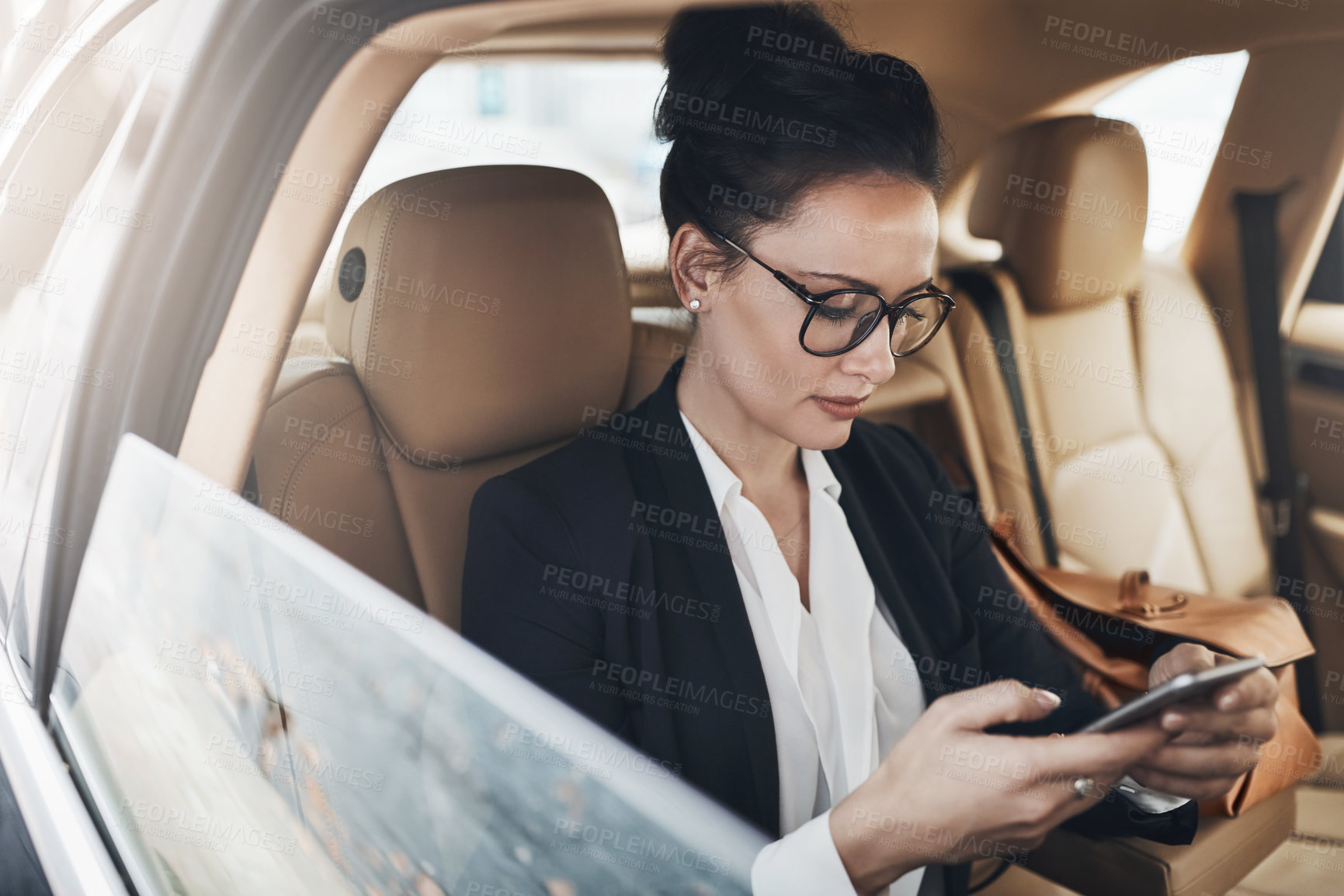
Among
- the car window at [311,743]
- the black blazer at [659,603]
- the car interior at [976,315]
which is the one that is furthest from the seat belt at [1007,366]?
the car window at [311,743]

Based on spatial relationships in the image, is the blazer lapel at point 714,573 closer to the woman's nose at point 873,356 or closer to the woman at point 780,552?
the woman at point 780,552

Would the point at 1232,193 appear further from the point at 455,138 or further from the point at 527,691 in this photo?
the point at 527,691

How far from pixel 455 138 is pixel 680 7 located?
1.06ft

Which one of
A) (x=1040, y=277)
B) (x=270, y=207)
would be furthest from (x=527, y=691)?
(x=1040, y=277)

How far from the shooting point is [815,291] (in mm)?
792

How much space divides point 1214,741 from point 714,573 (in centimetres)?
49

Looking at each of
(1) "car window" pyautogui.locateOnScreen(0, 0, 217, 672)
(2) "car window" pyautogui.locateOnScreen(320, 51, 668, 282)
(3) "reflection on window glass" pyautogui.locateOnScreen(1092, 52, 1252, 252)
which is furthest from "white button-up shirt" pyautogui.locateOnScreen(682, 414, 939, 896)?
(3) "reflection on window glass" pyautogui.locateOnScreen(1092, 52, 1252, 252)

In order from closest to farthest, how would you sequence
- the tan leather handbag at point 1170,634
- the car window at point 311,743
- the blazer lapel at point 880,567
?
1. the car window at point 311,743
2. the blazer lapel at point 880,567
3. the tan leather handbag at point 1170,634

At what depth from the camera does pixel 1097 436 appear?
2.02 metres

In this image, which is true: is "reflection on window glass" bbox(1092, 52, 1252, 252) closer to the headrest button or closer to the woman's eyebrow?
the woman's eyebrow

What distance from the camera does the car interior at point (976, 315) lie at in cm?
89

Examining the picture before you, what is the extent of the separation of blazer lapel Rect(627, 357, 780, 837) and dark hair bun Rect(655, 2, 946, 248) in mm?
244

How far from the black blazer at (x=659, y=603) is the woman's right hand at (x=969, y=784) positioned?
0.09 m

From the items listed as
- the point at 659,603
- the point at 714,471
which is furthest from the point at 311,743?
the point at 714,471
